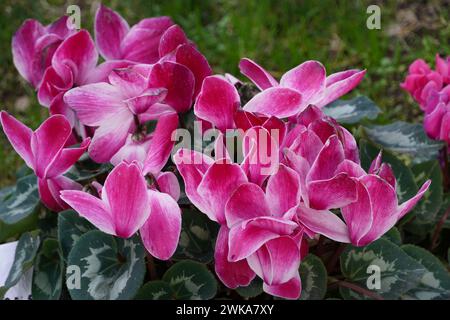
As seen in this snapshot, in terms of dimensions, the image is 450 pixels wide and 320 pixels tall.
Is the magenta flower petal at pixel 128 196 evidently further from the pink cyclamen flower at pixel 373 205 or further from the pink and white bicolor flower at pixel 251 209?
the pink cyclamen flower at pixel 373 205

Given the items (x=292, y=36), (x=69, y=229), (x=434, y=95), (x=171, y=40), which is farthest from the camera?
(x=292, y=36)

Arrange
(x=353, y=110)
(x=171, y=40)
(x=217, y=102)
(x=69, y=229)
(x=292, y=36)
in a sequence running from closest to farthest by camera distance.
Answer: (x=217, y=102)
(x=171, y=40)
(x=69, y=229)
(x=353, y=110)
(x=292, y=36)

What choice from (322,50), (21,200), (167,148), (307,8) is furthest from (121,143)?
(307,8)

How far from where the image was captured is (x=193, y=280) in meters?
1.22

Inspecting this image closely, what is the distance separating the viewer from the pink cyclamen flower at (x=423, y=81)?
1472 mm

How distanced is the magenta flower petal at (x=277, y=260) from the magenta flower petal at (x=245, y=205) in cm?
5

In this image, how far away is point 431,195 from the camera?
1424 millimetres

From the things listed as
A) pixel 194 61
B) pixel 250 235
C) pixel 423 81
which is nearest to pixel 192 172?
pixel 250 235

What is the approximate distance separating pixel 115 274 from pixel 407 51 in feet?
5.79

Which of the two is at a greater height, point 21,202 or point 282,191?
point 282,191

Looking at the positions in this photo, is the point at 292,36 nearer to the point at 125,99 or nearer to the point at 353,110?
the point at 353,110

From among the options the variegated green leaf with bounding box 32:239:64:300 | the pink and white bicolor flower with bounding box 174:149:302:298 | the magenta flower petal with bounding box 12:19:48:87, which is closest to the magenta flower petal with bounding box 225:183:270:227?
the pink and white bicolor flower with bounding box 174:149:302:298

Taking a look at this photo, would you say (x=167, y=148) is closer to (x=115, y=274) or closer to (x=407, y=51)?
(x=115, y=274)

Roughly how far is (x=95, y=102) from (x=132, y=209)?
0.21 m
